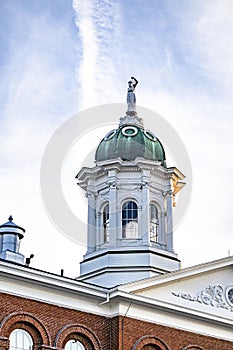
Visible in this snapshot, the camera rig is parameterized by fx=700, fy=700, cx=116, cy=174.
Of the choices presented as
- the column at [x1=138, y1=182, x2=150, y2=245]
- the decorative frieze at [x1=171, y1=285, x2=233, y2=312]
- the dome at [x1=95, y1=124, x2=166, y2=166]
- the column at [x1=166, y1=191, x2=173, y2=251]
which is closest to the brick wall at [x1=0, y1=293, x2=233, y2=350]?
the decorative frieze at [x1=171, y1=285, x2=233, y2=312]

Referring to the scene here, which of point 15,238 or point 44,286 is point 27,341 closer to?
point 44,286

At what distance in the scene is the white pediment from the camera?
2669cm

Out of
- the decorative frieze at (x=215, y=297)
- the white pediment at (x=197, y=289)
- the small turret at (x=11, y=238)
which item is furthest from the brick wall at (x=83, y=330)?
the small turret at (x=11, y=238)

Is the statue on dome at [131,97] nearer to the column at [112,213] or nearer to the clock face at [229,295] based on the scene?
the column at [112,213]

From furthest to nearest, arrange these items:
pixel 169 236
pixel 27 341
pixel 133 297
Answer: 1. pixel 169 236
2. pixel 133 297
3. pixel 27 341

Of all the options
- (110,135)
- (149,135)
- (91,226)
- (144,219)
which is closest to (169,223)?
(144,219)

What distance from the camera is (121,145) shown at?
3391 centimetres

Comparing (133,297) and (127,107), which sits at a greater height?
(127,107)

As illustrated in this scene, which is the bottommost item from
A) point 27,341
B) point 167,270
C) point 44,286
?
point 27,341

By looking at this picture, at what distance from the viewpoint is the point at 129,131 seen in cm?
3450

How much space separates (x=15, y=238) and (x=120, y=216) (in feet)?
16.3

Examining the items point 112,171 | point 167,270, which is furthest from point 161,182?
point 167,270

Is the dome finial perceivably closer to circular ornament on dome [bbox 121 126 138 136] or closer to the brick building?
the brick building

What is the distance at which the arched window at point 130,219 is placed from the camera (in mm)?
32094
